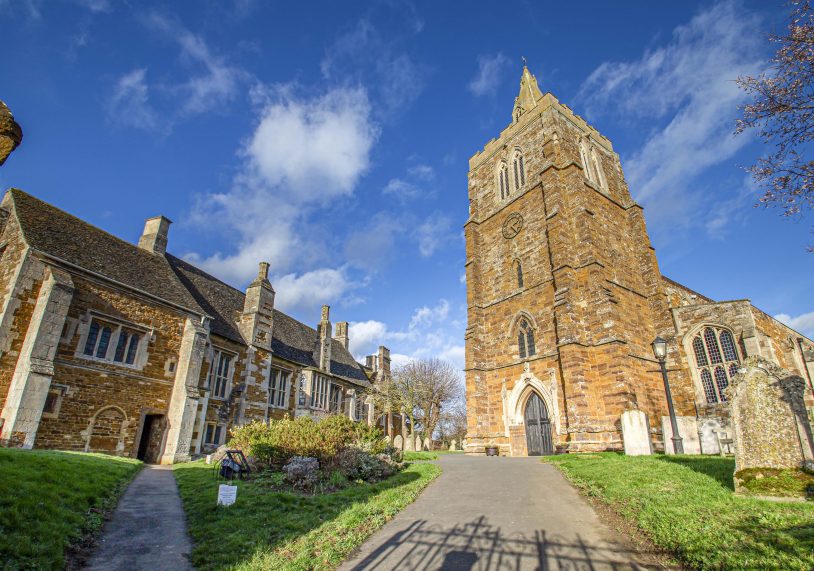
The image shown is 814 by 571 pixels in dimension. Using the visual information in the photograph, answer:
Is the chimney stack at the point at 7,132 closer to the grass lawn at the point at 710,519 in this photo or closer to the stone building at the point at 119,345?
the grass lawn at the point at 710,519

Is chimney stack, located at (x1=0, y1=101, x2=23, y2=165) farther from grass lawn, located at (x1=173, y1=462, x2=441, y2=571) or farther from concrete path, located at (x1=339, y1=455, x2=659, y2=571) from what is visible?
concrete path, located at (x1=339, y1=455, x2=659, y2=571)

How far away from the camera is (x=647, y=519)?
6.05 meters

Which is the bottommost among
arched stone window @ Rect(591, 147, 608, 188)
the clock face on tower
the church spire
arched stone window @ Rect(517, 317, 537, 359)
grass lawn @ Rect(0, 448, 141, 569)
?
grass lawn @ Rect(0, 448, 141, 569)

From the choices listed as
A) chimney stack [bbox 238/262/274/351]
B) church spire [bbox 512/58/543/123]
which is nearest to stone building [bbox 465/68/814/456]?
church spire [bbox 512/58/543/123]

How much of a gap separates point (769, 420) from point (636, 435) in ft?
29.8

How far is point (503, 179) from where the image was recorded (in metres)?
30.0

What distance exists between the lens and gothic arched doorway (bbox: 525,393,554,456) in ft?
69.4

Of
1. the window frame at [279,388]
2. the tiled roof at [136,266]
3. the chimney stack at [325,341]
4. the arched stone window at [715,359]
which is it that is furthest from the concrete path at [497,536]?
the chimney stack at [325,341]

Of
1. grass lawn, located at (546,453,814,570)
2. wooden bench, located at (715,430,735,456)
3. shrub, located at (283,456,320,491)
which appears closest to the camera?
grass lawn, located at (546,453,814,570)

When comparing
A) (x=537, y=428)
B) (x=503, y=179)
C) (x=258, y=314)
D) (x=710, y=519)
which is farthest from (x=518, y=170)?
(x=710, y=519)

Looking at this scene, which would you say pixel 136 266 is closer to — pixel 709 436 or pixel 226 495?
pixel 226 495

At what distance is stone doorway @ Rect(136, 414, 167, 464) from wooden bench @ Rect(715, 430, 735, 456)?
22.4 meters

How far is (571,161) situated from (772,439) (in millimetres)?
20903

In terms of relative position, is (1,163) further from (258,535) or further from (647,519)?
(647,519)
